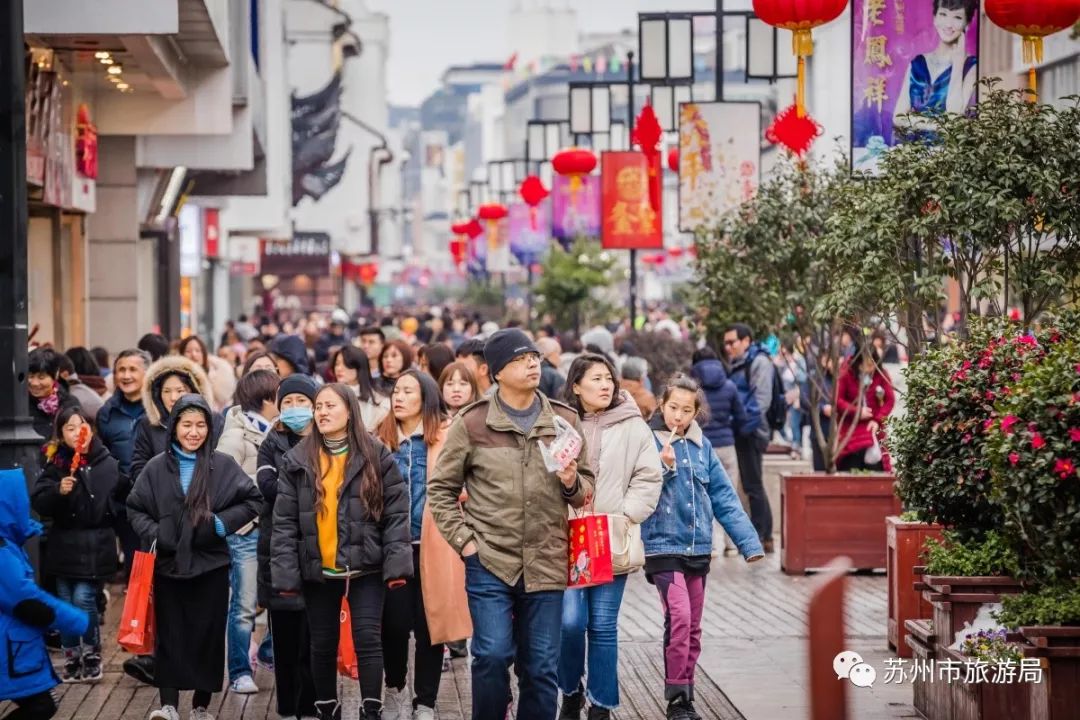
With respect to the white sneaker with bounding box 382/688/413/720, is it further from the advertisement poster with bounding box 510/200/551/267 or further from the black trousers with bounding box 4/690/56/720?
the advertisement poster with bounding box 510/200/551/267

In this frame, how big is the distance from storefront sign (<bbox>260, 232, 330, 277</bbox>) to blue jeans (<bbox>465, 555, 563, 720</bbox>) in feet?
235

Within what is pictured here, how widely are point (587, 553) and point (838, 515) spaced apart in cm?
703

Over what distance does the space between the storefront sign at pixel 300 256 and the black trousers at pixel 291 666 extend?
230ft

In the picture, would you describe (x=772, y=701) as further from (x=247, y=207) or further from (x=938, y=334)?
(x=247, y=207)

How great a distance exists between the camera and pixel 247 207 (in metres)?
44.8

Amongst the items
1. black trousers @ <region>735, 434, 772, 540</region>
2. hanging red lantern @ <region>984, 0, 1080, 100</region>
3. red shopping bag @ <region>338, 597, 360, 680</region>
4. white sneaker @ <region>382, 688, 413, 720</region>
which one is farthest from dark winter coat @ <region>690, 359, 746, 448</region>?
red shopping bag @ <region>338, 597, 360, 680</region>

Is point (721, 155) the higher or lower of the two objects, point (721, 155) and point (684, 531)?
the higher

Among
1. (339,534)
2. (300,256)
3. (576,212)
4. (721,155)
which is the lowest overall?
(339,534)

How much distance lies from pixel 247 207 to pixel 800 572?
31.5m

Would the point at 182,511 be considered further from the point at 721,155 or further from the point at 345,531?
the point at 721,155

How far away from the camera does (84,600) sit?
10742 mm

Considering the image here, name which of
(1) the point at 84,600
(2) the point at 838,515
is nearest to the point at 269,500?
(1) the point at 84,600

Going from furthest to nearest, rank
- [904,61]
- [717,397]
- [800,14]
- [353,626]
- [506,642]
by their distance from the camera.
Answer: [717,397]
[904,61]
[800,14]
[353,626]
[506,642]

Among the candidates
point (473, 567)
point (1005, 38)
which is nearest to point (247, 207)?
point (1005, 38)
